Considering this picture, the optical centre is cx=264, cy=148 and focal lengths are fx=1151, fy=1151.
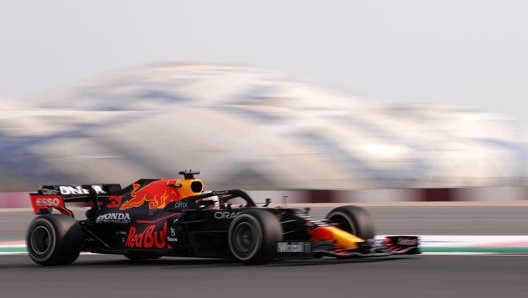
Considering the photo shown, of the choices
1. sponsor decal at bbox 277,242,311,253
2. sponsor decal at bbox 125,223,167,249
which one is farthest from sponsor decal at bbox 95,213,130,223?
sponsor decal at bbox 277,242,311,253

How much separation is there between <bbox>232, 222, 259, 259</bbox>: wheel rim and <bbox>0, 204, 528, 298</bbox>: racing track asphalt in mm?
172

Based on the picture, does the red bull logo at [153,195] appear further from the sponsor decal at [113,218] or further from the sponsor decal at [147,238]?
the sponsor decal at [147,238]

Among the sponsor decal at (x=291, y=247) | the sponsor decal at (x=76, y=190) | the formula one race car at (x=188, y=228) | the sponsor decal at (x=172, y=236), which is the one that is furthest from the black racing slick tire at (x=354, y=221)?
the sponsor decal at (x=76, y=190)

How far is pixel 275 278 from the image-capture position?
33.3 ft

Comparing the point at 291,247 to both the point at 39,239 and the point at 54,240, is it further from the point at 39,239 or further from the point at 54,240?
the point at 39,239

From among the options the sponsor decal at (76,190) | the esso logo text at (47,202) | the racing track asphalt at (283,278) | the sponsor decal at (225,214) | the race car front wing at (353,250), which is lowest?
the racing track asphalt at (283,278)

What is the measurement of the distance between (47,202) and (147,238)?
1.47 metres

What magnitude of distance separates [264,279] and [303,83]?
53270 mm

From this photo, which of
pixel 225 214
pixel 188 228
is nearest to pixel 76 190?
pixel 188 228

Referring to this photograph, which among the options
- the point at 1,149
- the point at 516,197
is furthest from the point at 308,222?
the point at 1,149

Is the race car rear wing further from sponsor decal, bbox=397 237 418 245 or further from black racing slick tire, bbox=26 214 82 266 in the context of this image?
sponsor decal, bbox=397 237 418 245

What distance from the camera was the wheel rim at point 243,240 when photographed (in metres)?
11.6

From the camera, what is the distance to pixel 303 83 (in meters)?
63.1

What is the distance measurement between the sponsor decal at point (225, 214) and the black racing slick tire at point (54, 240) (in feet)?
5.48
